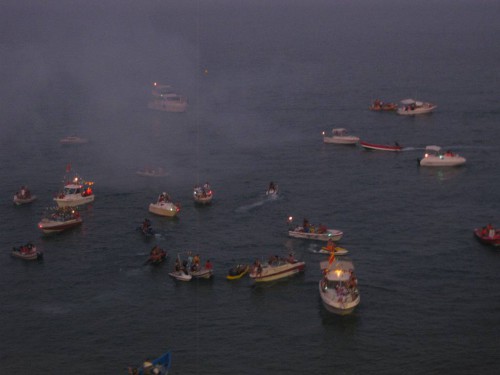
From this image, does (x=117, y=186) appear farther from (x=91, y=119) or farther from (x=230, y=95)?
(x=230, y=95)

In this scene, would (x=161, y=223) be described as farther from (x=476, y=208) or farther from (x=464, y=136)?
(x=464, y=136)

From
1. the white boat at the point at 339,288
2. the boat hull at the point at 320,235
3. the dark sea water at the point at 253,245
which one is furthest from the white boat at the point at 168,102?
the white boat at the point at 339,288

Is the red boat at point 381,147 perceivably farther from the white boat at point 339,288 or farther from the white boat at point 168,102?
the white boat at point 339,288

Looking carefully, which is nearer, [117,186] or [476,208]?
[476,208]

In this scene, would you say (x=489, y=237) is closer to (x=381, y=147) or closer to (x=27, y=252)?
(x=381, y=147)

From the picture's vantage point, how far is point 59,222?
284ft

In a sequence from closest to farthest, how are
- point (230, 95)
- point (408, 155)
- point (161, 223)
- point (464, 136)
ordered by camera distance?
point (161, 223) → point (408, 155) → point (464, 136) → point (230, 95)

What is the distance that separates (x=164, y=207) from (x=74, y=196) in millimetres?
11662

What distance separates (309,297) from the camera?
69812mm

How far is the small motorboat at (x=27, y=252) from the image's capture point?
7944 cm

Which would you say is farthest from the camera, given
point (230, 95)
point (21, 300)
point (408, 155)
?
point (230, 95)

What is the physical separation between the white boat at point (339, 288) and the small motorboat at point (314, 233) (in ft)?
37.2

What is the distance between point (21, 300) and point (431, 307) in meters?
32.9

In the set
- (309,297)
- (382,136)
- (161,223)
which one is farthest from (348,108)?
(309,297)
